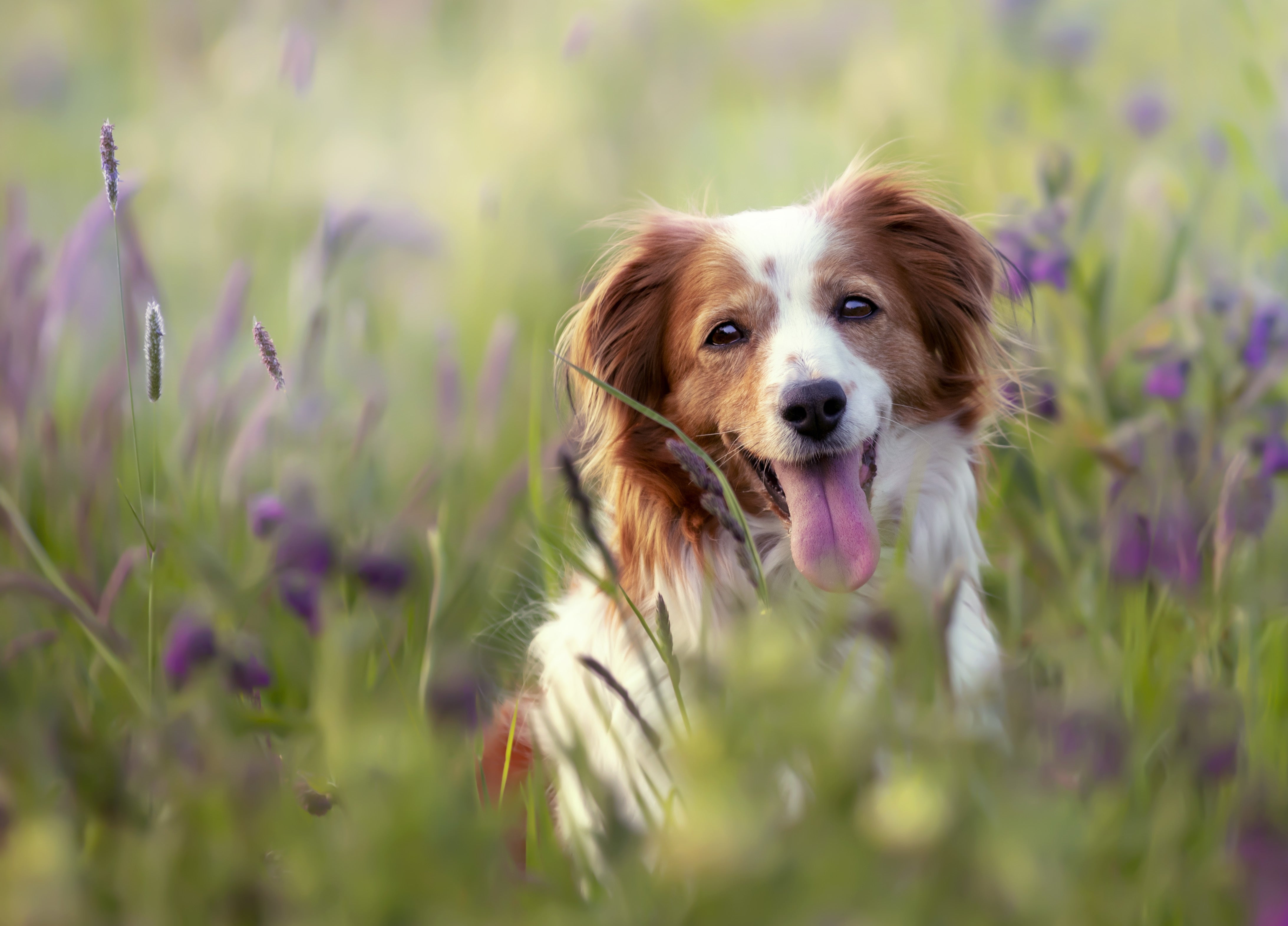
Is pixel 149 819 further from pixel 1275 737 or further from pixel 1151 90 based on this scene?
pixel 1151 90

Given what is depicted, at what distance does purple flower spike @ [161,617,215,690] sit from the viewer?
1.66 metres

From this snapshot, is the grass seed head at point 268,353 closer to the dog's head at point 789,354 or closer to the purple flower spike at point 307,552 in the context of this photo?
the purple flower spike at point 307,552

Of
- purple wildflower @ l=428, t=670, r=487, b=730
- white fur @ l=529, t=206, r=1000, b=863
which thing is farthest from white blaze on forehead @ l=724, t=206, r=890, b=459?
purple wildflower @ l=428, t=670, r=487, b=730

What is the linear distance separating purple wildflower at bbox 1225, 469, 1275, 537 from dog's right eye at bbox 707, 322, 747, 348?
117 cm

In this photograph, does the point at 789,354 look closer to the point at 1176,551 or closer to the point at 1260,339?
the point at 1176,551

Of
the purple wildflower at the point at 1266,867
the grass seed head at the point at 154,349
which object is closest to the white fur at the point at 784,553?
the grass seed head at the point at 154,349

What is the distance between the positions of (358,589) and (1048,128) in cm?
433

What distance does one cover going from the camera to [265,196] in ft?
11.8

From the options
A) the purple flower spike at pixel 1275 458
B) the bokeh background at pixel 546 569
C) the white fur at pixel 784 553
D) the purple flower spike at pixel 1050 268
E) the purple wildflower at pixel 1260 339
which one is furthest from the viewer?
the purple flower spike at pixel 1050 268

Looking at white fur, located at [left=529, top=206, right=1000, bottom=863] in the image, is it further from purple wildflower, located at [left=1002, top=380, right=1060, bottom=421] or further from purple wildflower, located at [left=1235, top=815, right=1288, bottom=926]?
purple wildflower, located at [left=1235, top=815, right=1288, bottom=926]

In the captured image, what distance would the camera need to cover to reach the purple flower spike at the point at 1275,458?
2789 millimetres

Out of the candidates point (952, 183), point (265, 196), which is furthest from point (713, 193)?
point (265, 196)

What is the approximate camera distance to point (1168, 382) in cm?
300

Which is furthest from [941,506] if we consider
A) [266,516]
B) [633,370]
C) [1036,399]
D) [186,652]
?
[186,652]
